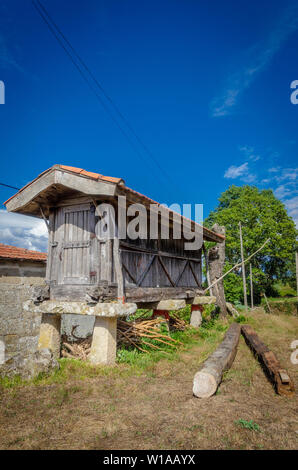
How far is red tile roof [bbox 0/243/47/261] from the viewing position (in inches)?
353

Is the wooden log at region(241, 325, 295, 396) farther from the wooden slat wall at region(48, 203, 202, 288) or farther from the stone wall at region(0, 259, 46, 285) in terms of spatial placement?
the stone wall at region(0, 259, 46, 285)

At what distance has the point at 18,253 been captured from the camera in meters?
9.54

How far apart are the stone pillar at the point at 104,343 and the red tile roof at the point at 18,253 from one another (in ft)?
14.9

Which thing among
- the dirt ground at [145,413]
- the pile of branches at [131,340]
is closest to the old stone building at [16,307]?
the pile of branches at [131,340]

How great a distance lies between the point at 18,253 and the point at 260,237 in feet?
61.4

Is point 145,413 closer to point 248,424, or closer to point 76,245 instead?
point 248,424

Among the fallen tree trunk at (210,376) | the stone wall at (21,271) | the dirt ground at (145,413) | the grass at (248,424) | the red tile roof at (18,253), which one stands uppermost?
the red tile roof at (18,253)

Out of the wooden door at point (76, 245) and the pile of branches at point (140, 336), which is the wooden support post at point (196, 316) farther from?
the wooden door at point (76, 245)

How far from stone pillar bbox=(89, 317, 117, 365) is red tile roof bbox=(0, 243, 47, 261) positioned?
4.53m

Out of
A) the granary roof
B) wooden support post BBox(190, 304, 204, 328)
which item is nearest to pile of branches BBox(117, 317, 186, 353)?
wooden support post BBox(190, 304, 204, 328)

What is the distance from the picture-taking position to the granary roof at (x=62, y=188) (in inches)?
214

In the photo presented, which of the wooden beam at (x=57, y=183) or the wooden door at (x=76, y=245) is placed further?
the wooden door at (x=76, y=245)

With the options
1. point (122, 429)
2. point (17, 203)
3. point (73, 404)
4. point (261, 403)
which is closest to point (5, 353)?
point (17, 203)
